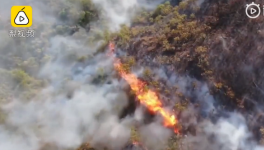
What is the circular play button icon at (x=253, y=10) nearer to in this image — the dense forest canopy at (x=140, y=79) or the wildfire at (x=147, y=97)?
the dense forest canopy at (x=140, y=79)

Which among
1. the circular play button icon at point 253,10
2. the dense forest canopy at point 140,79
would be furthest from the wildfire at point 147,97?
the circular play button icon at point 253,10

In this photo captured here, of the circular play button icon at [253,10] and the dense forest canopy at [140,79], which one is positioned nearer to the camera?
the dense forest canopy at [140,79]

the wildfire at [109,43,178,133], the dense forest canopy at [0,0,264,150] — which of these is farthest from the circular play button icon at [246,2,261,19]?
the wildfire at [109,43,178,133]

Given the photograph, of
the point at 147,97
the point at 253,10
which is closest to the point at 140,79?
the point at 147,97

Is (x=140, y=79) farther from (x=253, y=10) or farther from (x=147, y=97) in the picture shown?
(x=253, y=10)

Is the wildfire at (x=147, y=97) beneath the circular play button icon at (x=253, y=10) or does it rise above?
beneath

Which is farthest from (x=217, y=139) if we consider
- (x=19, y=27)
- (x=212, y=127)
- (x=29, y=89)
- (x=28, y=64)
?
(x=19, y=27)

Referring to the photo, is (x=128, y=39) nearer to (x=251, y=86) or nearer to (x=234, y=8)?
(x=234, y=8)

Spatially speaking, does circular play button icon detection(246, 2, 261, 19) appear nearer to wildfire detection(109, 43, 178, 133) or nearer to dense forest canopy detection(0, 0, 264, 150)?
dense forest canopy detection(0, 0, 264, 150)
